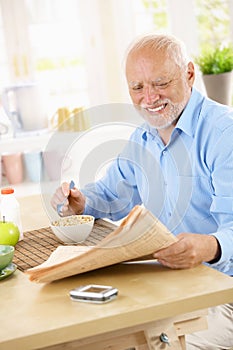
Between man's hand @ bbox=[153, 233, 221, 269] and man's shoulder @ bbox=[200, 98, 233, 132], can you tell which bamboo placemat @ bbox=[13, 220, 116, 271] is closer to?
man's hand @ bbox=[153, 233, 221, 269]

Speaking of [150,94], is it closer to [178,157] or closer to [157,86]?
[157,86]

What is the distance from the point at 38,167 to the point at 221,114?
1.71 meters

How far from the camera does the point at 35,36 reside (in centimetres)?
448

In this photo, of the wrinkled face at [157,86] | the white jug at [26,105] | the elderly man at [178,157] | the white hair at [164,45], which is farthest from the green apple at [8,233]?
the white jug at [26,105]

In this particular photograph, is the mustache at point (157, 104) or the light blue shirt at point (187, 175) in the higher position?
the mustache at point (157, 104)

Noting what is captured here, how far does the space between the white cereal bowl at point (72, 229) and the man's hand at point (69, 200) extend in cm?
7

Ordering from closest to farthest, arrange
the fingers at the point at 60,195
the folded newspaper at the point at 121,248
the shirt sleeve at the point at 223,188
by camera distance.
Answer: the folded newspaper at the point at 121,248
the shirt sleeve at the point at 223,188
the fingers at the point at 60,195

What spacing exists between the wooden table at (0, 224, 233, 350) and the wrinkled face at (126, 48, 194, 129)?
0.52 m

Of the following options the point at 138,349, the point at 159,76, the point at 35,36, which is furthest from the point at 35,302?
the point at 35,36

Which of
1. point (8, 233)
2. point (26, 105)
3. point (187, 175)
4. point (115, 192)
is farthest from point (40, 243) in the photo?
point (26, 105)

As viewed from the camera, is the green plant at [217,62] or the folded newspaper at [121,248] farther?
the green plant at [217,62]

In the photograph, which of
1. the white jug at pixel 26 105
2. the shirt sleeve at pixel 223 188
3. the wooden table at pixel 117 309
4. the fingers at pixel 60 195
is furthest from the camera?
the white jug at pixel 26 105

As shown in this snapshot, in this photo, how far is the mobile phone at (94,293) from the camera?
59.7 inches

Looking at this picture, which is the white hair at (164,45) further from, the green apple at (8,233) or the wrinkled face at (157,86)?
the green apple at (8,233)
